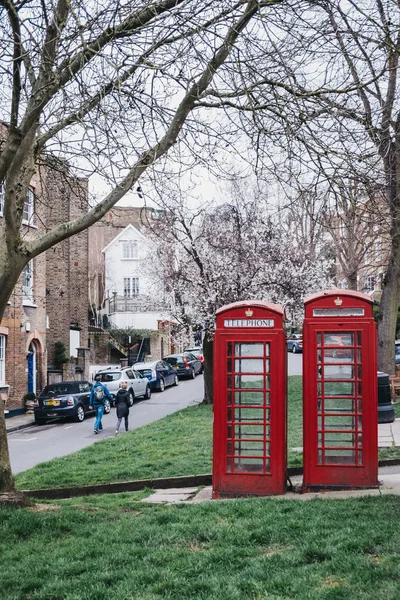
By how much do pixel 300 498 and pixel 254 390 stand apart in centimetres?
145

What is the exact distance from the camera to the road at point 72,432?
17703mm

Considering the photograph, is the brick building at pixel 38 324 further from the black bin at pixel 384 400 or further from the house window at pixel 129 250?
the house window at pixel 129 250

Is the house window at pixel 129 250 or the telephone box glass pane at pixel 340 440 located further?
the house window at pixel 129 250

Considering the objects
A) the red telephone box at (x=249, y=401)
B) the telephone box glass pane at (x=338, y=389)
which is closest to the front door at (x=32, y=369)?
the red telephone box at (x=249, y=401)

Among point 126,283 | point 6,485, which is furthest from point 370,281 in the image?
point 6,485

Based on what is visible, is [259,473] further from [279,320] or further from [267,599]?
[267,599]

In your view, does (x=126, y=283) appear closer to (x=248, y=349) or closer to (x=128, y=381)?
(x=128, y=381)

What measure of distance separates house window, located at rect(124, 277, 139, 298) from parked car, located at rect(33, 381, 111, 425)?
35.2 meters

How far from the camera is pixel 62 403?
2623 centimetres

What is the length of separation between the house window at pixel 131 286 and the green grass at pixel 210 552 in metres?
55.3

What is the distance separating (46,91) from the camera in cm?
784

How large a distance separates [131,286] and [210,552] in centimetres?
5820

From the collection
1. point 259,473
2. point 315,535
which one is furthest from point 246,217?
point 315,535

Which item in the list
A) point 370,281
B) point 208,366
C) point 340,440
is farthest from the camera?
point 370,281
